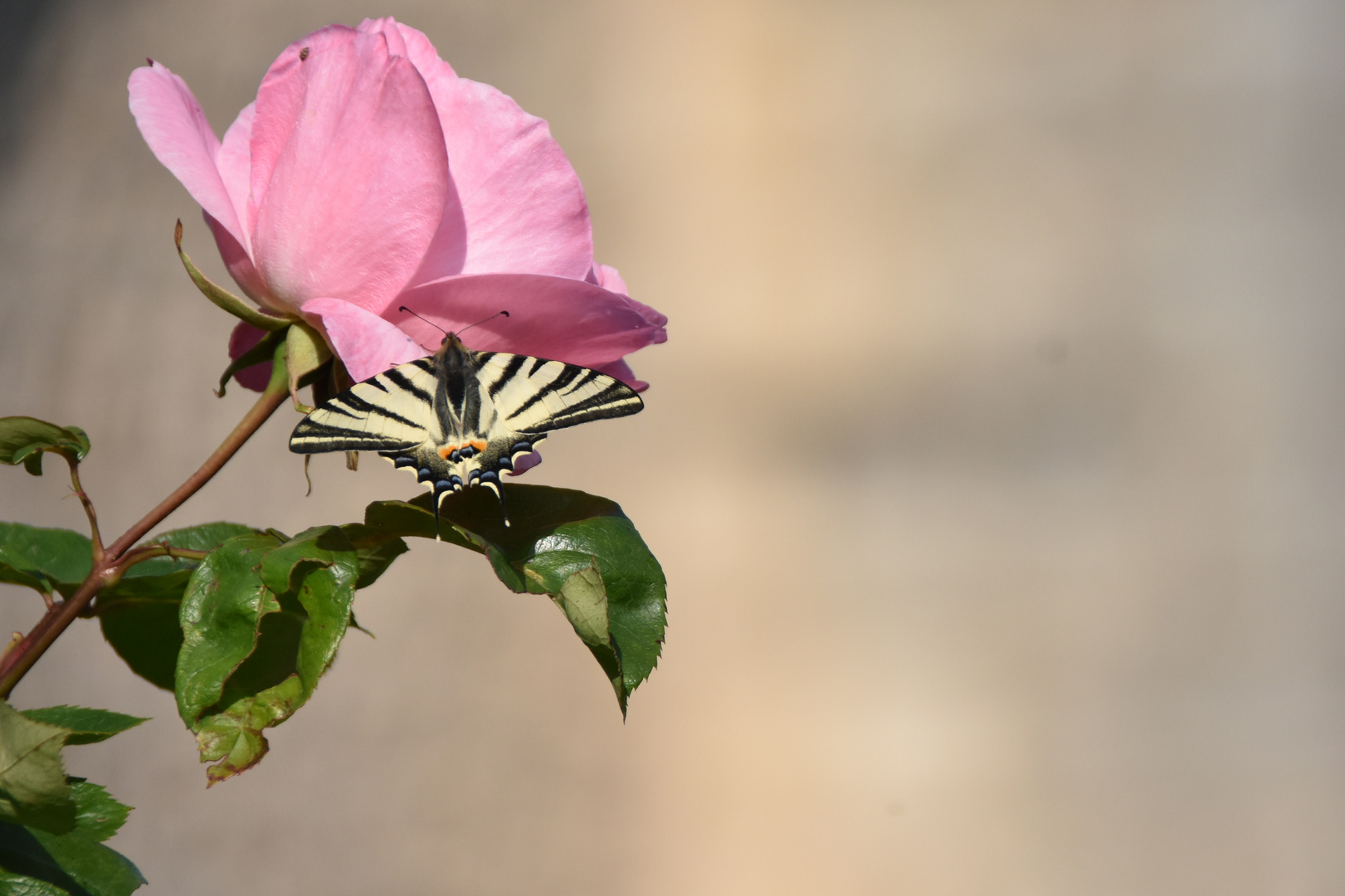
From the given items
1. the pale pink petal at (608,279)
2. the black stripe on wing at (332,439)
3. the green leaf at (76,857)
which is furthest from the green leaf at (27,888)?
the pale pink petal at (608,279)

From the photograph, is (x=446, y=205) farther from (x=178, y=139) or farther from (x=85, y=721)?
(x=85, y=721)

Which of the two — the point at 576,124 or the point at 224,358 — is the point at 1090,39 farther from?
the point at 224,358

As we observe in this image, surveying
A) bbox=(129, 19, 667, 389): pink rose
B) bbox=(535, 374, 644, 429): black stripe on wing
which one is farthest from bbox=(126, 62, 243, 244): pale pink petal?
bbox=(535, 374, 644, 429): black stripe on wing

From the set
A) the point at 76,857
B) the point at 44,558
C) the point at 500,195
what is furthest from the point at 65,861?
the point at 500,195

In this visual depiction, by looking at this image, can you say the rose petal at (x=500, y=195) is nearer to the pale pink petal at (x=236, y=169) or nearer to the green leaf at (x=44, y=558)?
the pale pink petal at (x=236, y=169)

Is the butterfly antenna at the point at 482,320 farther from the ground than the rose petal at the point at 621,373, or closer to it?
farther from the ground

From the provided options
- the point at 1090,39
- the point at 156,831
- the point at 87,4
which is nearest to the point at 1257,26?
the point at 1090,39
